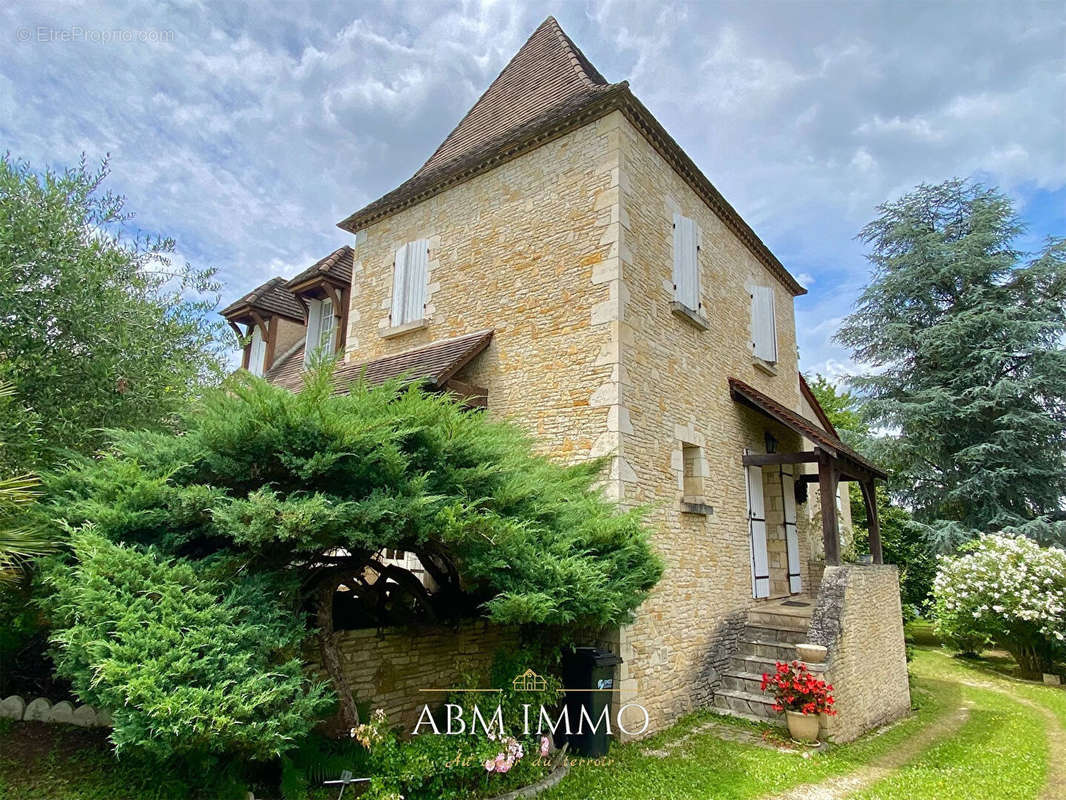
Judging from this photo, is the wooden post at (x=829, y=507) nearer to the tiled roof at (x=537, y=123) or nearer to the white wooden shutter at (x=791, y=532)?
the white wooden shutter at (x=791, y=532)

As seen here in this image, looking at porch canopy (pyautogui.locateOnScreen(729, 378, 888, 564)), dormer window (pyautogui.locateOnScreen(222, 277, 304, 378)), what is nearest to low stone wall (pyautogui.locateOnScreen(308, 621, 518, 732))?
porch canopy (pyautogui.locateOnScreen(729, 378, 888, 564))

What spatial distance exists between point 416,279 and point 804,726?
837 centimetres

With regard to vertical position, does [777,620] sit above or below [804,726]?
above

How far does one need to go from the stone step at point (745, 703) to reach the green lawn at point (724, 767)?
27cm

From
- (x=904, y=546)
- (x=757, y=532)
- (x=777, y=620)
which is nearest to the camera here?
(x=777, y=620)

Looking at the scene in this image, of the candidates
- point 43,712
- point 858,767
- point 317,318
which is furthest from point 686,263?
point 43,712

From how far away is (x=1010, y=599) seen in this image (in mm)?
11797

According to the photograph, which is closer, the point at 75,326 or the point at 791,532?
the point at 75,326

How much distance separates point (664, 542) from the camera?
732 centimetres

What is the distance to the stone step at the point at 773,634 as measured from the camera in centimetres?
792

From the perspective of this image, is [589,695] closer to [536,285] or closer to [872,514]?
[536,285]

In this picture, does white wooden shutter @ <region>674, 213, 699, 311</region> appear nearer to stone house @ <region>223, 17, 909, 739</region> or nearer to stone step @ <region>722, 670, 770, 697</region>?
stone house @ <region>223, 17, 909, 739</region>

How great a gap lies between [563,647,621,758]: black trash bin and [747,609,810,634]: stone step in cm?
367

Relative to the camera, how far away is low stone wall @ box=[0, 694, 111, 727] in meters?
4.47
